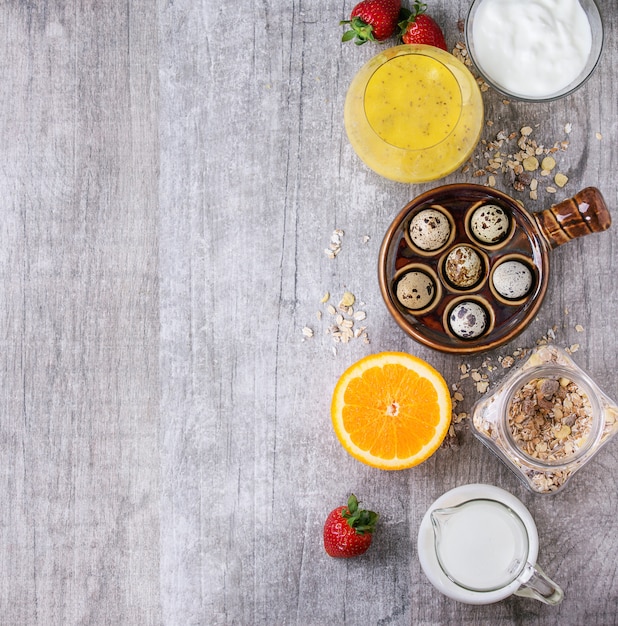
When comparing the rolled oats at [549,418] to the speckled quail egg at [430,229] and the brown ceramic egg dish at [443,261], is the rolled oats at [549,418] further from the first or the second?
the speckled quail egg at [430,229]

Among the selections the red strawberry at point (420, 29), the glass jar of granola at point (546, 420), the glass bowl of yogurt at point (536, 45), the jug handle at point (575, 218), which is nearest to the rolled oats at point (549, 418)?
the glass jar of granola at point (546, 420)

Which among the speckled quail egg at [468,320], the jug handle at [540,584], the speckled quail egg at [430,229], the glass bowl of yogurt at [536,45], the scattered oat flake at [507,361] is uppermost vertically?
the glass bowl of yogurt at [536,45]

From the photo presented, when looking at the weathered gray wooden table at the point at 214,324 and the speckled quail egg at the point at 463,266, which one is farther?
the weathered gray wooden table at the point at 214,324

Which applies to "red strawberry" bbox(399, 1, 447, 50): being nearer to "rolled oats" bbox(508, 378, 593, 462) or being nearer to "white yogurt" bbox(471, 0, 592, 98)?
"white yogurt" bbox(471, 0, 592, 98)

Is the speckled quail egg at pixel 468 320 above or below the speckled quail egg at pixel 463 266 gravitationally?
below

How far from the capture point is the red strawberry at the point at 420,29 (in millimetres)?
1139

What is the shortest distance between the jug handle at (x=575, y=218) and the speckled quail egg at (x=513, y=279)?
0.20 ft

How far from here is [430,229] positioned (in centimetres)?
108

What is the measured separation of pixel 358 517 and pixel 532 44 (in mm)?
811

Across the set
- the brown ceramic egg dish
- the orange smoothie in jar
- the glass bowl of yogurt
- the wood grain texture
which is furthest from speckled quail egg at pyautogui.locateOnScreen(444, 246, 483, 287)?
the wood grain texture

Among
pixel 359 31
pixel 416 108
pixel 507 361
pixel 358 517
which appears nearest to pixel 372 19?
pixel 359 31

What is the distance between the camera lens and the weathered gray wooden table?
3.89ft

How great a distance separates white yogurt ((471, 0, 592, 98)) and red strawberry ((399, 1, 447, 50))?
0.07 metres

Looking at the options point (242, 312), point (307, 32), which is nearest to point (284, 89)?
point (307, 32)
